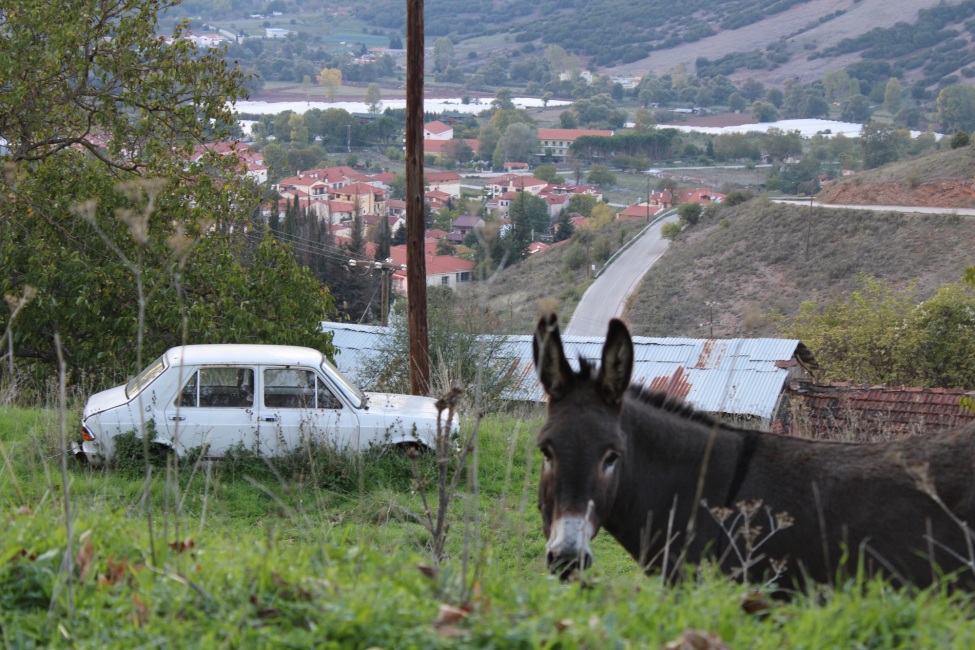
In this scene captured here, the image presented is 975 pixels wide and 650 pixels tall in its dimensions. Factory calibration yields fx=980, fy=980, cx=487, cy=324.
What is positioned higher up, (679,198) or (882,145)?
(882,145)

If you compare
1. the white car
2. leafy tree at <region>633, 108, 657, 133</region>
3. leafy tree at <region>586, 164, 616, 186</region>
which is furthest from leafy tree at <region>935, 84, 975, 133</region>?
the white car

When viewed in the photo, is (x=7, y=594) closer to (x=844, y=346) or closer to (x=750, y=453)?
(x=750, y=453)

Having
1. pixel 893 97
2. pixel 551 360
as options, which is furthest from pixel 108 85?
pixel 893 97

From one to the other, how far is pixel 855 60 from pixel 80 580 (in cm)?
20931

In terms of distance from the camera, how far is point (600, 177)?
390 feet

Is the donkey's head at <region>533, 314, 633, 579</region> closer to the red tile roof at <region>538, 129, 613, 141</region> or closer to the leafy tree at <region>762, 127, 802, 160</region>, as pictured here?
the leafy tree at <region>762, 127, 802, 160</region>

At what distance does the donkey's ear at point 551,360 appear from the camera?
422 cm

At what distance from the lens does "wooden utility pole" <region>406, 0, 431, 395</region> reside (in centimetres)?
1332

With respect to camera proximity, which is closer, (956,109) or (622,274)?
(622,274)

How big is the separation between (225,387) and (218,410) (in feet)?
1.05

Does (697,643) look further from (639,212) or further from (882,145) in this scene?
(882,145)

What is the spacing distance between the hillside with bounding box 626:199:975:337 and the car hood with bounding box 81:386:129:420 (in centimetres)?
3758

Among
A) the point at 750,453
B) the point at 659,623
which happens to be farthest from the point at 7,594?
the point at 750,453

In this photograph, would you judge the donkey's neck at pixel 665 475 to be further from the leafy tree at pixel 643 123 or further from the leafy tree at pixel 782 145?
the leafy tree at pixel 643 123
